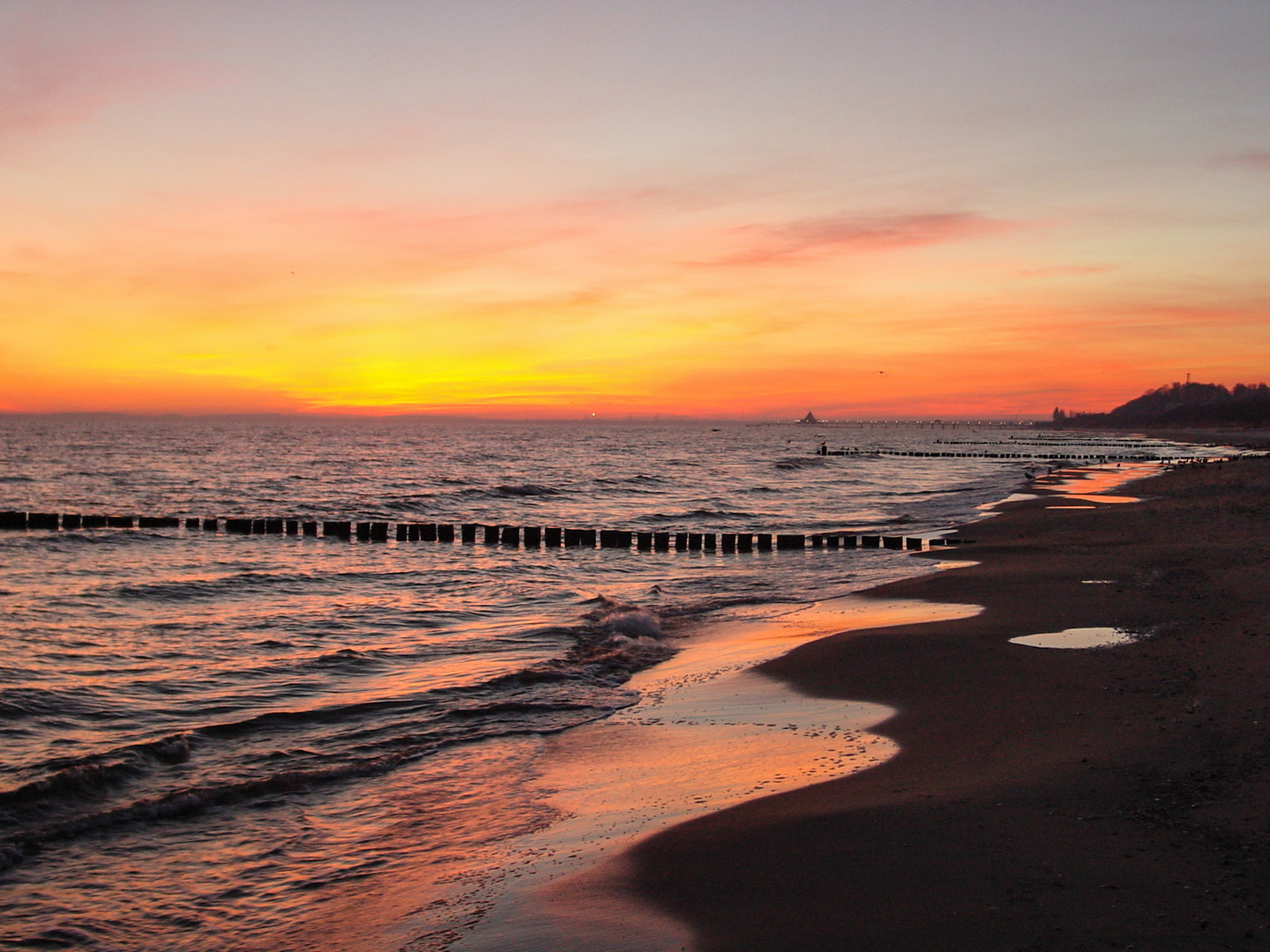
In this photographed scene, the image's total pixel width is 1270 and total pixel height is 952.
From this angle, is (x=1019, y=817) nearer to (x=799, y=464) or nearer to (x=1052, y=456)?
(x=799, y=464)

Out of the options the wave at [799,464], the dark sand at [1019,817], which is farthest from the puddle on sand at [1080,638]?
the wave at [799,464]

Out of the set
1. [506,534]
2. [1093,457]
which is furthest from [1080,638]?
[1093,457]

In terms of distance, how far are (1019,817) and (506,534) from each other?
2426cm

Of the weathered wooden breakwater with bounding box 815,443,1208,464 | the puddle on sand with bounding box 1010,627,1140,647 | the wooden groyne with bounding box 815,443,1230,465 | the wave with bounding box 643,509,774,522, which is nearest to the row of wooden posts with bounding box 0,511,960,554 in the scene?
the wave with bounding box 643,509,774,522

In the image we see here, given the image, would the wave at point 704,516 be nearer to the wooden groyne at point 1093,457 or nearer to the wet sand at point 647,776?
the wet sand at point 647,776

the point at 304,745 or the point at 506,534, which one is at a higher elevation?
the point at 506,534

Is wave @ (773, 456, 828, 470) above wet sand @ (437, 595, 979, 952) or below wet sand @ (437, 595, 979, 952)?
above

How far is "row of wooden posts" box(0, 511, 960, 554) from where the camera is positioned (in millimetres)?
26922

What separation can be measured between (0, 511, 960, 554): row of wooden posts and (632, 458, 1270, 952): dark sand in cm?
1471

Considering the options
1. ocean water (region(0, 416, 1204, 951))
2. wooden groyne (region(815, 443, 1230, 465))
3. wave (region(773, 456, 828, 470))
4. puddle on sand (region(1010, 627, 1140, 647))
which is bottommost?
ocean water (region(0, 416, 1204, 951))

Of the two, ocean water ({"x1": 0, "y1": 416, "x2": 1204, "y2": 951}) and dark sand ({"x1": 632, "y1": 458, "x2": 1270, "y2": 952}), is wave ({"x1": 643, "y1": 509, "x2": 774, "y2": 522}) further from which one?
dark sand ({"x1": 632, "y1": 458, "x2": 1270, "y2": 952})

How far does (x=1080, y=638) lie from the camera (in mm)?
11484

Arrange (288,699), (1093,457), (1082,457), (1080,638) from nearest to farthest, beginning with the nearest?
(288,699) < (1080,638) < (1093,457) < (1082,457)

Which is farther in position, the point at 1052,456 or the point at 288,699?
the point at 1052,456
